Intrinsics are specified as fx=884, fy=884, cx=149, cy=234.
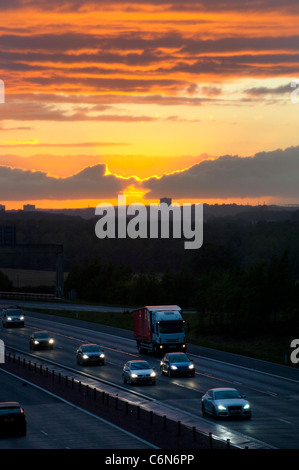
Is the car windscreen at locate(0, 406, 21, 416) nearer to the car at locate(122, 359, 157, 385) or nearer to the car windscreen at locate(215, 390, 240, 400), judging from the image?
the car windscreen at locate(215, 390, 240, 400)

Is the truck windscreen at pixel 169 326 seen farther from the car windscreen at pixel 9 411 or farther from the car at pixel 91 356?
the car windscreen at pixel 9 411

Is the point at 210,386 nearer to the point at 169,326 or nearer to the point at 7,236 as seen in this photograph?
the point at 169,326

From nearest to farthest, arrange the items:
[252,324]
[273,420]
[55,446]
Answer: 1. [55,446]
2. [273,420]
3. [252,324]

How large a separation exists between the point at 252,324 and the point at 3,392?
140 ft

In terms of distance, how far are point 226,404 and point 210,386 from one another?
11931mm

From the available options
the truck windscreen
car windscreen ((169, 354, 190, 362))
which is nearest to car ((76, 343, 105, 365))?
the truck windscreen

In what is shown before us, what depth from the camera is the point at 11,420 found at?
39656 millimetres

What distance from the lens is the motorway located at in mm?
40062

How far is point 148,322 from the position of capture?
234 feet

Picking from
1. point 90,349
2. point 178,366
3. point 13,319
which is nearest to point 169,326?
point 90,349

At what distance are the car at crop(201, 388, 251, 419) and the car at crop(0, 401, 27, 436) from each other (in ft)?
30.9

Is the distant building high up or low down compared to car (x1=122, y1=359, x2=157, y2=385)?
up

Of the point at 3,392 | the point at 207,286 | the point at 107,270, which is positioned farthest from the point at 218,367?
the point at 107,270
